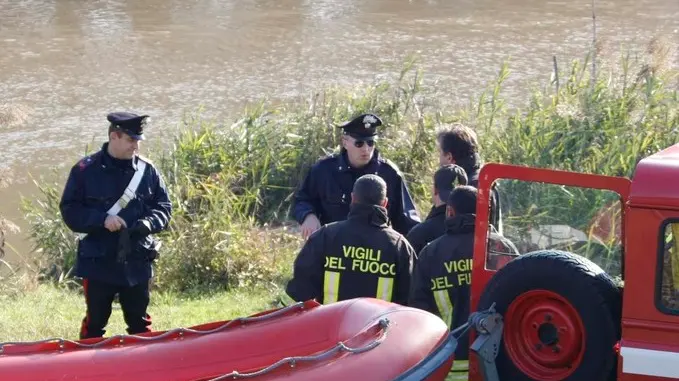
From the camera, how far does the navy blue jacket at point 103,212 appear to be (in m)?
6.17

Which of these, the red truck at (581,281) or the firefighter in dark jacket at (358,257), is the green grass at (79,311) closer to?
the firefighter in dark jacket at (358,257)

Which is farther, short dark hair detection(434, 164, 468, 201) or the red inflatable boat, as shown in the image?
short dark hair detection(434, 164, 468, 201)

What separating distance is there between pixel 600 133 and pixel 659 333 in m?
6.17

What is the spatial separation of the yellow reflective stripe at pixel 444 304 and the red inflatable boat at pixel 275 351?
371 millimetres

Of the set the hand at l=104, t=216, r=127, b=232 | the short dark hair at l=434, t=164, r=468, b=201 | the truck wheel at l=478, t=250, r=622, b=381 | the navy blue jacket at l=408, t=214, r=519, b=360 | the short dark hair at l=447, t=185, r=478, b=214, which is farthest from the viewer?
the hand at l=104, t=216, r=127, b=232

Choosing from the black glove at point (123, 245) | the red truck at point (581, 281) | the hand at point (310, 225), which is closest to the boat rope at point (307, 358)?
the red truck at point (581, 281)

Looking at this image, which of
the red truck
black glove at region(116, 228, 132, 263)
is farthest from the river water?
the red truck

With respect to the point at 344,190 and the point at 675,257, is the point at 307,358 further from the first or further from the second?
the point at 344,190

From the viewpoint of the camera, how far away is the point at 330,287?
5570mm

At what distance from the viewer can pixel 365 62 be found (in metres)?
16.5

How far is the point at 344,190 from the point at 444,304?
1730 mm

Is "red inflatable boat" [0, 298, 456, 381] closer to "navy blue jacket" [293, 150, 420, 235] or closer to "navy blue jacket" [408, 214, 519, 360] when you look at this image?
"navy blue jacket" [408, 214, 519, 360]

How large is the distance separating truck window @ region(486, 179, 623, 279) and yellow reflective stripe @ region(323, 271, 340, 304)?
45.0 inches

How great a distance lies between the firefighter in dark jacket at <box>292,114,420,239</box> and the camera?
6.74m
